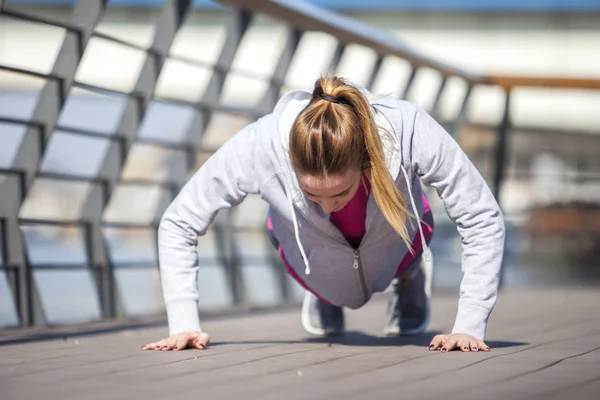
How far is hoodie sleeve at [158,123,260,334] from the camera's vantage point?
3.06 metres

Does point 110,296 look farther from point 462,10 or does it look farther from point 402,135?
point 462,10

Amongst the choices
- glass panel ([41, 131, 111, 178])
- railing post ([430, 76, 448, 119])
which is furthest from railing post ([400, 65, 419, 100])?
glass panel ([41, 131, 111, 178])

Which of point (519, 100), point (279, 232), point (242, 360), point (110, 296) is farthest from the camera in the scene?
point (519, 100)

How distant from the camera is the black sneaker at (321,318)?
3.63m

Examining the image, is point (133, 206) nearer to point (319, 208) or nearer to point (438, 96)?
point (438, 96)

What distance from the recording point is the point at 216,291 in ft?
27.9

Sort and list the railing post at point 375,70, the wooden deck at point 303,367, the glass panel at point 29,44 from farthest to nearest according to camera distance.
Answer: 1. the glass panel at point 29,44
2. the railing post at point 375,70
3. the wooden deck at point 303,367

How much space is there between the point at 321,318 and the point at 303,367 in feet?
3.36

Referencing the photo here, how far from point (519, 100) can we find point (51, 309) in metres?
14.9

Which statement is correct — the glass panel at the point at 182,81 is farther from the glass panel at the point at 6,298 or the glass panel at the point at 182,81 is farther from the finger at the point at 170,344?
the finger at the point at 170,344

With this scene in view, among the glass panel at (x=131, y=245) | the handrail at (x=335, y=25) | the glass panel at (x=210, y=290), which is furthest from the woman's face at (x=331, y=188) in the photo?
the glass panel at (x=210, y=290)

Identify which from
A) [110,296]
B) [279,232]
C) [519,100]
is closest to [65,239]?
[110,296]

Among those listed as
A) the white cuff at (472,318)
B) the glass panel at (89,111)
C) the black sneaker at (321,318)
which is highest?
the glass panel at (89,111)

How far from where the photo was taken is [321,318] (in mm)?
3637
